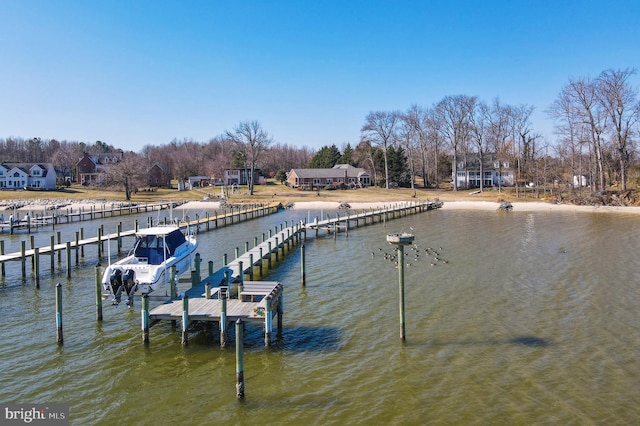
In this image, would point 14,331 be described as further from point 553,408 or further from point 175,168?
point 175,168

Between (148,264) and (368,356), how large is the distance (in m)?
12.0

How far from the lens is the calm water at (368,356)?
12.7 metres

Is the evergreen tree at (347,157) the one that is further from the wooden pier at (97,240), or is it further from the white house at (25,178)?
the white house at (25,178)

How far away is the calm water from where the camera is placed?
12.7 m

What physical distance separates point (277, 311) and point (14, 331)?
32.7 feet

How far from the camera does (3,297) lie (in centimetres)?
2362

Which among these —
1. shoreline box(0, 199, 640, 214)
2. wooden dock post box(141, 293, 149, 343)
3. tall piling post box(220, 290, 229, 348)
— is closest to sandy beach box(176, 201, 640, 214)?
shoreline box(0, 199, 640, 214)

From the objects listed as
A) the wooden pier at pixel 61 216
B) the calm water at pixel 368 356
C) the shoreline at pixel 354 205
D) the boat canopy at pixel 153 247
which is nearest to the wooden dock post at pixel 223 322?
the calm water at pixel 368 356

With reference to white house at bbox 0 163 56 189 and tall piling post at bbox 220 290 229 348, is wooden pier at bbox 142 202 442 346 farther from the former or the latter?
white house at bbox 0 163 56 189

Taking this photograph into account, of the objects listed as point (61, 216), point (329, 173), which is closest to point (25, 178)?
point (61, 216)

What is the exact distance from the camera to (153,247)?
24.4 m

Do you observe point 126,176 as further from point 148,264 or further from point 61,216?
point 148,264

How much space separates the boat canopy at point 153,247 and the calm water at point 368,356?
10.7 ft

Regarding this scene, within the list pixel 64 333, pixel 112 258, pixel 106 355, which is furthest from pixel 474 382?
pixel 112 258
